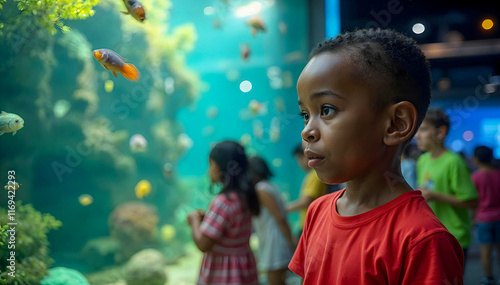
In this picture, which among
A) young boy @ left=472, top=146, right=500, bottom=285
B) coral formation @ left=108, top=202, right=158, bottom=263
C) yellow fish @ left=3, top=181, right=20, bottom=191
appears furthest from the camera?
coral formation @ left=108, top=202, right=158, bottom=263

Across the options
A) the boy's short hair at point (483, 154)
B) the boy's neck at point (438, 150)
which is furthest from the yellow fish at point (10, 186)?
the boy's short hair at point (483, 154)

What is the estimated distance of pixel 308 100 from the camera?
121cm

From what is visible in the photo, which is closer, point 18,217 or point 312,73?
point 312,73

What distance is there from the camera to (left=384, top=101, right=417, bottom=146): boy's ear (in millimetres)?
1154

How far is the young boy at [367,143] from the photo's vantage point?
43.3 inches

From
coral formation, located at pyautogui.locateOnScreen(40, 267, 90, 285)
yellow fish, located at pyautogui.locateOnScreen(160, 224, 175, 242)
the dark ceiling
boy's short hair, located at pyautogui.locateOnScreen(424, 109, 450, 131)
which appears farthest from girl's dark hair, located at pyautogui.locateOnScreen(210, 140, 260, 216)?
yellow fish, located at pyautogui.locateOnScreen(160, 224, 175, 242)

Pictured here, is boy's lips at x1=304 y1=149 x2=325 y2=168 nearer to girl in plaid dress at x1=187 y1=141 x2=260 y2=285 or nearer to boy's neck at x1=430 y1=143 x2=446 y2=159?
girl in plaid dress at x1=187 y1=141 x2=260 y2=285

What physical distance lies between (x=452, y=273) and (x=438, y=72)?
687 cm

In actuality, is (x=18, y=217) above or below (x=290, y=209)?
below

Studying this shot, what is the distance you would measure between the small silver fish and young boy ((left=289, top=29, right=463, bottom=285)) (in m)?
1.23

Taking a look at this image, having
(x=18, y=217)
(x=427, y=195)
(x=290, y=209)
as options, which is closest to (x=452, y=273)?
(x=18, y=217)

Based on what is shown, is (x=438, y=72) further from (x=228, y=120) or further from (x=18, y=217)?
(x=228, y=120)

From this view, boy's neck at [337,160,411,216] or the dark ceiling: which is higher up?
the dark ceiling

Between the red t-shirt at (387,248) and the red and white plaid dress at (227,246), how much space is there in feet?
5.34
